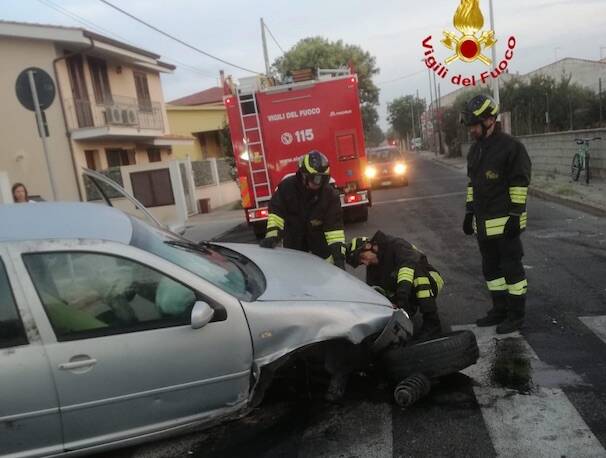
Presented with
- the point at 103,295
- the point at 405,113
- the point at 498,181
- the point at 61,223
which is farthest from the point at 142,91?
the point at 405,113

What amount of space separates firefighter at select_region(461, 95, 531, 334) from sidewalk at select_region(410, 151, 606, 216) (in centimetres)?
627

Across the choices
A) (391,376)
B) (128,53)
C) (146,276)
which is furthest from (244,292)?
(128,53)

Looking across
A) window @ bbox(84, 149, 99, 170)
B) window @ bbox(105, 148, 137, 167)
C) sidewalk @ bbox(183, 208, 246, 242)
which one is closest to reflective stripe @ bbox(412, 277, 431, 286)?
sidewalk @ bbox(183, 208, 246, 242)

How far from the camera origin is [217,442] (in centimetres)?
326

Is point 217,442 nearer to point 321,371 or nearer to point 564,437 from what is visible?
point 321,371

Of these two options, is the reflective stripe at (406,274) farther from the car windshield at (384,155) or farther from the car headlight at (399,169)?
the car windshield at (384,155)

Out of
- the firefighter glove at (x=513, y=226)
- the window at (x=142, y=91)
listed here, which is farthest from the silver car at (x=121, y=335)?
the window at (x=142, y=91)

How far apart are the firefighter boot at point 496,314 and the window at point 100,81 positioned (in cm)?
1805

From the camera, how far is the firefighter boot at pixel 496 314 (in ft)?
15.4

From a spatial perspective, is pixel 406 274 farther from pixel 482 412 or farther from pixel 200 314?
pixel 200 314

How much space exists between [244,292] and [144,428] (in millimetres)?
895

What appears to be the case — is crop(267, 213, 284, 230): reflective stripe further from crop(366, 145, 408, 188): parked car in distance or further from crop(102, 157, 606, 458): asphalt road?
crop(366, 145, 408, 188): parked car in distance

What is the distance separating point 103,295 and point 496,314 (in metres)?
3.32

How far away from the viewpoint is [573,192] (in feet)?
40.5
